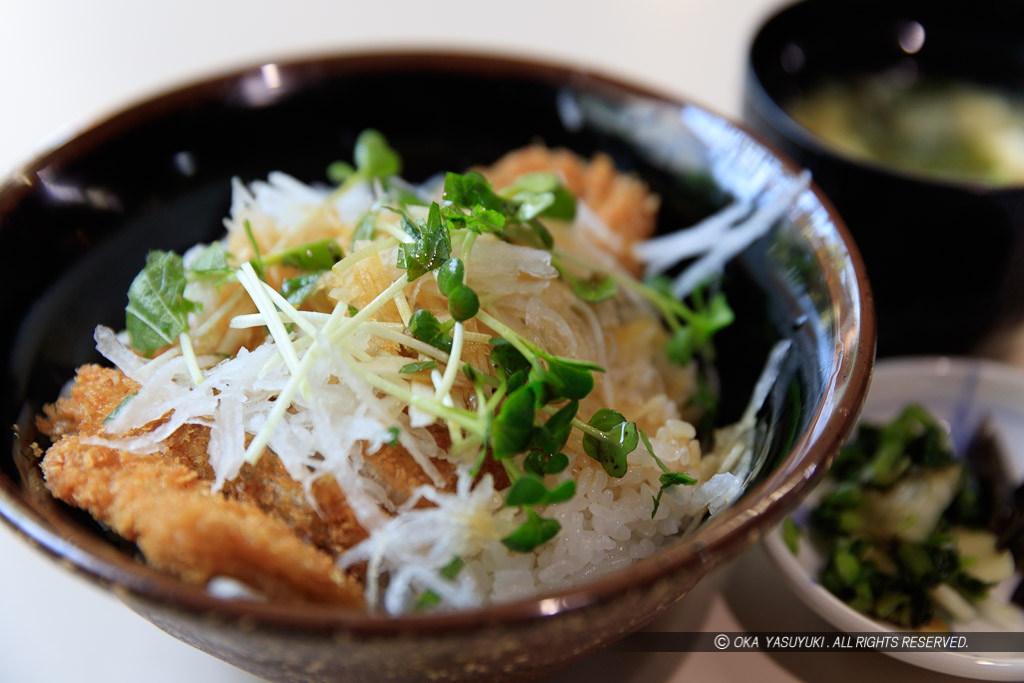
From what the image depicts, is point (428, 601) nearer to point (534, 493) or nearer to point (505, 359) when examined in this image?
point (534, 493)

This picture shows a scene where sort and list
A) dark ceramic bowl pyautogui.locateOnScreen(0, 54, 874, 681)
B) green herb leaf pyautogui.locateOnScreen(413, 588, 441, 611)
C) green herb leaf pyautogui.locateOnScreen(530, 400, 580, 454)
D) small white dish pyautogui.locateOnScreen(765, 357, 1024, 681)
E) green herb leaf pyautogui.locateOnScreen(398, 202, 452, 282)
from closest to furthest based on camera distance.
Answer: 1. dark ceramic bowl pyautogui.locateOnScreen(0, 54, 874, 681)
2. green herb leaf pyautogui.locateOnScreen(413, 588, 441, 611)
3. green herb leaf pyautogui.locateOnScreen(530, 400, 580, 454)
4. green herb leaf pyautogui.locateOnScreen(398, 202, 452, 282)
5. small white dish pyautogui.locateOnScreen(765, 357, 1024, 681)

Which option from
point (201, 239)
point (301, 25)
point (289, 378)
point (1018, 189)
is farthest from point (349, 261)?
point (301, 25)

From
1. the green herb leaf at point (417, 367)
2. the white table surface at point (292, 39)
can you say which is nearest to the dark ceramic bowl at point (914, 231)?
the white table surface at point (292, 39)

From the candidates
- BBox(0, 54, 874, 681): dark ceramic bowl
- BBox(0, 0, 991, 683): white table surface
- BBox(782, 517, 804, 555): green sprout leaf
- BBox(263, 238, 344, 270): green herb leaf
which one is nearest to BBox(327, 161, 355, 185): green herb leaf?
BBox(0, 54, 874, 681): dark ceramic bowl

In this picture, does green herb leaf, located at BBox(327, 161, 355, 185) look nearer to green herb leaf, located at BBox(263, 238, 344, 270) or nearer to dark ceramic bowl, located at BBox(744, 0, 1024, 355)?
green herb leaf, located at BBox(263, 238, 344, 270)

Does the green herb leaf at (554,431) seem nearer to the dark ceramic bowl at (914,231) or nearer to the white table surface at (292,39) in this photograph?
the dark ceramic bowl at (914,231)

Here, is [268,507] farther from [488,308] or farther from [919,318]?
[919,318]
